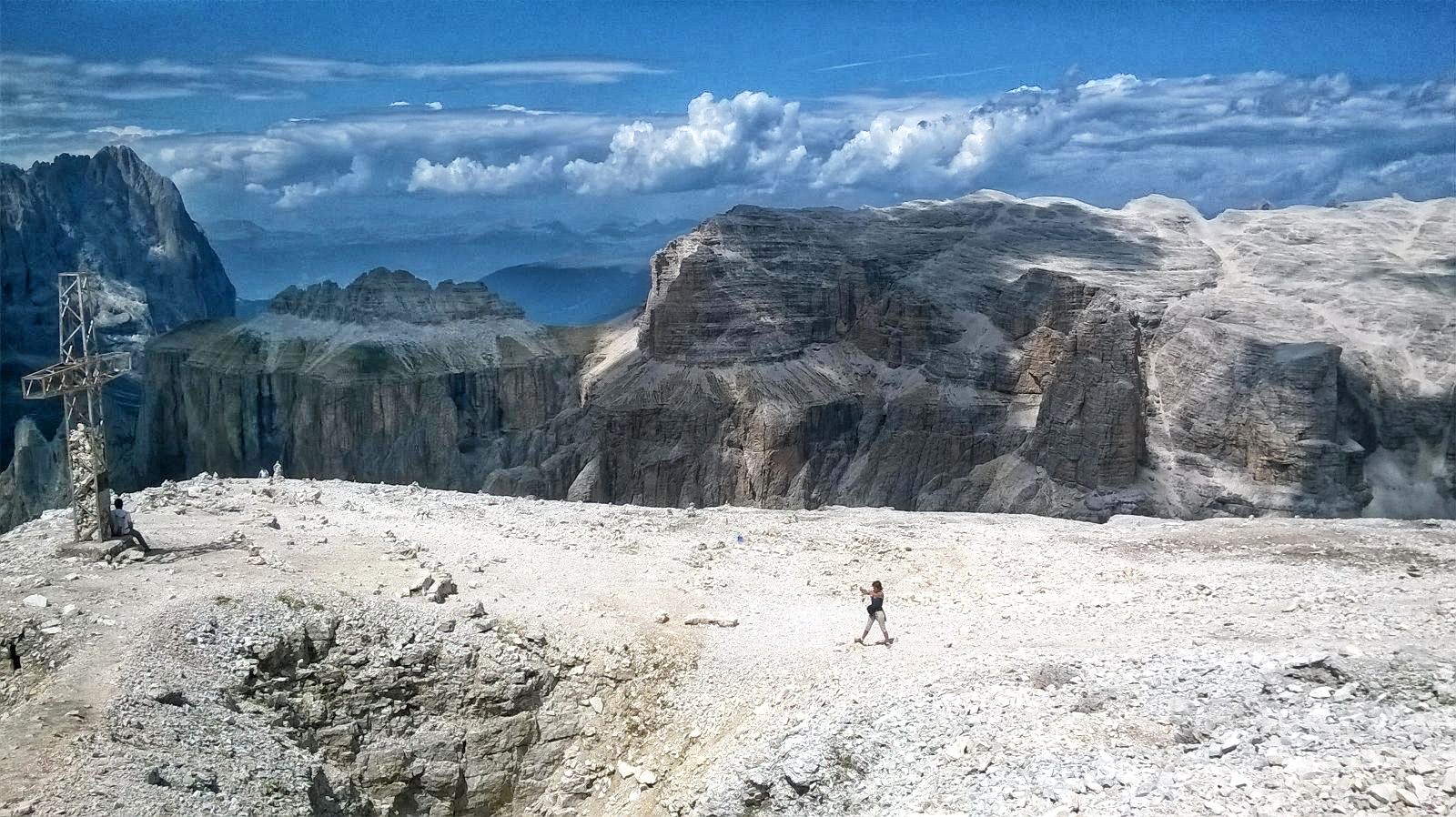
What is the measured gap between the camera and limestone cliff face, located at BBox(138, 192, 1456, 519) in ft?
143

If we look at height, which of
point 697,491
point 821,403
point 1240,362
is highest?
point 1240,362

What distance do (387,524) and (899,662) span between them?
1207cm

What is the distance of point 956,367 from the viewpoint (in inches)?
2151

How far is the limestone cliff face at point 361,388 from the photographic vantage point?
67.4 m

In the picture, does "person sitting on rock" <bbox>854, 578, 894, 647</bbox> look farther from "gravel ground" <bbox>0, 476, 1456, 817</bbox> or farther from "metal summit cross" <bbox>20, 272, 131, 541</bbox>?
"metal summit cross" <bbox>20, 272, 131, 541</bbox>

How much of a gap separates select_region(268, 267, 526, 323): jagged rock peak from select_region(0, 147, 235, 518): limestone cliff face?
12.5 m

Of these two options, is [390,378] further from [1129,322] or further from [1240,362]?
[1240,362]

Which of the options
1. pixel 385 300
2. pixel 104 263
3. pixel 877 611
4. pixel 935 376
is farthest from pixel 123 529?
pixel 104 263

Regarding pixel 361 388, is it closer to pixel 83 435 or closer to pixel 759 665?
pixel 83 435

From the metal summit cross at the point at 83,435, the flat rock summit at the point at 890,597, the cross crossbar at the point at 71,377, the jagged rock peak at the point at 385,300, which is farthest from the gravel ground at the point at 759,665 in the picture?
the jagged rock peak at the point at 385,300

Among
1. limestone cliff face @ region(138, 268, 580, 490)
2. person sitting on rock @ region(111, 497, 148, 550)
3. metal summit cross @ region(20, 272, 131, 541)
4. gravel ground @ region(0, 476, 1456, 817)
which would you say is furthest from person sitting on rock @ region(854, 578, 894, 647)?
limestone cliff face @ region(138, 268, 580, 490)

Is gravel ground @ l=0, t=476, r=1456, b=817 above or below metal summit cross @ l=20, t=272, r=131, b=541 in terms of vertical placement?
below

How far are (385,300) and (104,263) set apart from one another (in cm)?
2774

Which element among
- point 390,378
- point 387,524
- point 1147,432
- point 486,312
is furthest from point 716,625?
point 486,312
